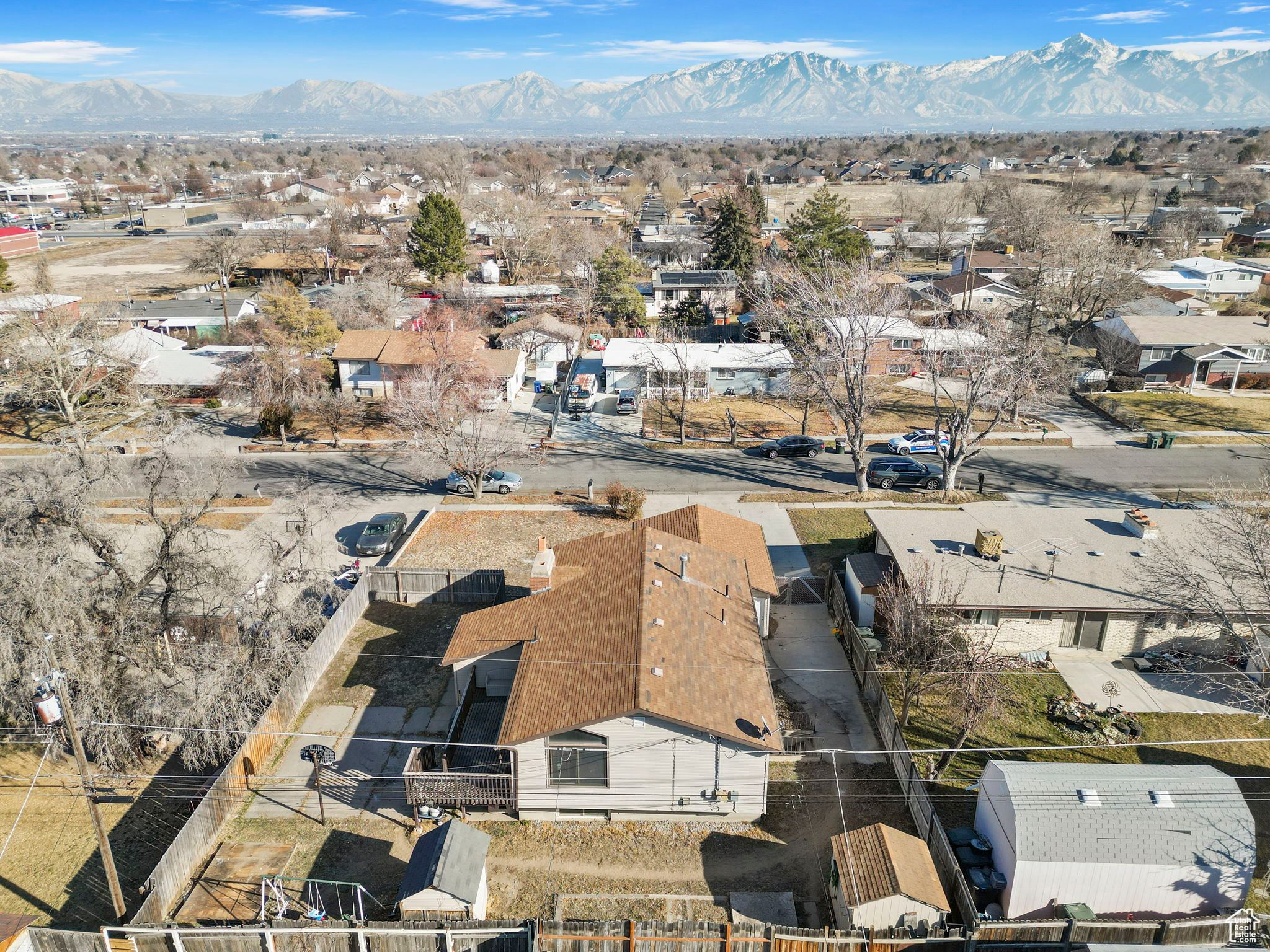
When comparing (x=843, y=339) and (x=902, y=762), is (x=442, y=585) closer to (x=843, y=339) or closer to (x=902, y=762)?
(x=902, y=762)

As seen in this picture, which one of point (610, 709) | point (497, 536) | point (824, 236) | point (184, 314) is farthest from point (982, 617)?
point (184, 314)

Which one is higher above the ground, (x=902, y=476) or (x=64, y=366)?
(x=64, y=366)

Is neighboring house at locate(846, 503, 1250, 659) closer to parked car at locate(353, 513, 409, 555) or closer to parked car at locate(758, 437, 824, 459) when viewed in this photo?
parked car at locate(758, 437, 824, 459)

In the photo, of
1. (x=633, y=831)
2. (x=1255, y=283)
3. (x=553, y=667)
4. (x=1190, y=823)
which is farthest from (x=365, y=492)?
(x=1255, y=283)

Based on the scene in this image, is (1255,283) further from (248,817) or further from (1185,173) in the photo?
(1185,173)

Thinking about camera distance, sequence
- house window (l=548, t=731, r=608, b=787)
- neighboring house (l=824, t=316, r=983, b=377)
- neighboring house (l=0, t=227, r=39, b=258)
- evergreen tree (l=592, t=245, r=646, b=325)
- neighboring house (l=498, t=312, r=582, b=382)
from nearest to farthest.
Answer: house window (l=548, t=731, r=608, b=787)
neighboring house (l=824, t=316, r=983, b=377)
neighboring house (l=498, t=312, r=582, b=382)
evergreen tree (l=592, t=245, r=646, b=325)
neighboring house (l=0, t=227, r=39, b=258)

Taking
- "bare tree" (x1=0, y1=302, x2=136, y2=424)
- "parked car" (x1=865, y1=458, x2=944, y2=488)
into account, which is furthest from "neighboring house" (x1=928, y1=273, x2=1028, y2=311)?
"bare tree" (x1=0, y1=302, x2=136, y2=424)

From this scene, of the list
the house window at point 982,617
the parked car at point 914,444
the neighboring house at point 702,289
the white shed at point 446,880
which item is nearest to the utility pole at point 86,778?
the white shed at point 446,880
